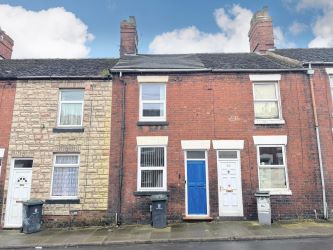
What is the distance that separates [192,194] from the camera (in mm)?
10930

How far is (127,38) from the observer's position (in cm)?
1501

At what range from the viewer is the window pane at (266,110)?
1166 centimetres

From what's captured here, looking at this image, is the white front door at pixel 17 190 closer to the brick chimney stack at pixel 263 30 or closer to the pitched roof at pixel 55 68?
the pitched roof at pixel 55 68

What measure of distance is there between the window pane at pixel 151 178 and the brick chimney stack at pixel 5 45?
→ 1153cm

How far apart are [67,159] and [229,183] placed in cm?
663

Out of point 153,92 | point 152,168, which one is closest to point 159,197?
point 152,168

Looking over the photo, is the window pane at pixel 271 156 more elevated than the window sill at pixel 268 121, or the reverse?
the window sill at pixel 268 121

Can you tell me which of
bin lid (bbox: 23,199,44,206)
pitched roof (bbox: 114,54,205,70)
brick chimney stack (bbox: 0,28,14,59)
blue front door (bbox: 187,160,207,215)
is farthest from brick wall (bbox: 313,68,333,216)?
brick chimney stack (bbox: 0,28,14,59)

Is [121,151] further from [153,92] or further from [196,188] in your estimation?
[196,188]

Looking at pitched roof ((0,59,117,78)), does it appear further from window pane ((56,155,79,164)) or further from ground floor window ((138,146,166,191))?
ground floor window ((138,146,166,191))

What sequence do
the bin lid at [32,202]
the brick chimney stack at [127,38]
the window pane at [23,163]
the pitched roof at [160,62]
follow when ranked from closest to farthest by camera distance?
the bin lid at [32,202] < the window pane at [23,163] < the pitched roof at [160,62] < the brick chimney stack at [127,38]

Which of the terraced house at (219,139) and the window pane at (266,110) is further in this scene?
the window pane at (266,110)

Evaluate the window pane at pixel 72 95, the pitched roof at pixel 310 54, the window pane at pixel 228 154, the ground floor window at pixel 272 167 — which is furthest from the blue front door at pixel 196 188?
the pitched roof at pixel 310 54

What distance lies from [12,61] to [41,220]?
356 inches
